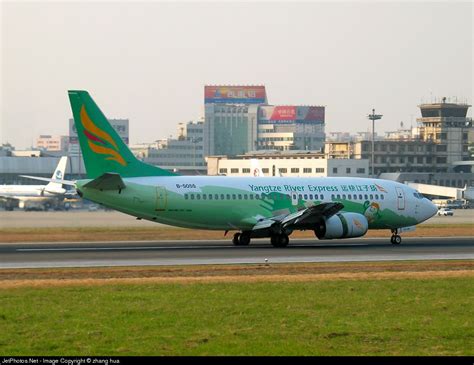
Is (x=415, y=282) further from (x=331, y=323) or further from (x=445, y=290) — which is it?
(x=331, y=323)

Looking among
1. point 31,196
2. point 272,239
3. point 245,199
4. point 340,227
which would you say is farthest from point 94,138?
point 31,196

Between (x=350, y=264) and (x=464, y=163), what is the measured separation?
457 ft

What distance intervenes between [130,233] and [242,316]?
41417mm

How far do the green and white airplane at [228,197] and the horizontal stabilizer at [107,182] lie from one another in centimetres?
5

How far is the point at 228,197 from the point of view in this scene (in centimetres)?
5088

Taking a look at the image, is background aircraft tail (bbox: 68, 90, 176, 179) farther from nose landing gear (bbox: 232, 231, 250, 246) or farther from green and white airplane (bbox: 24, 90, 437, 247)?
nose landing gear (bbox: 232, 231, 250, 246)

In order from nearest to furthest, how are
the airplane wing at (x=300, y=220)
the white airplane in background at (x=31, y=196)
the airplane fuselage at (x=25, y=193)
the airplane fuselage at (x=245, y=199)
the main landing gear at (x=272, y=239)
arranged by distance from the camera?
the airplane fuselage at (x=245, y=199)
the airplane wing at (x=300, y=220)
the main landing gear at (x=272, y=239)
the white airplane in background at (x=31, y=196)
the airplane fuselage at (x=25, y=193)

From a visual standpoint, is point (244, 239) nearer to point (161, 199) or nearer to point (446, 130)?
point (161, 199)

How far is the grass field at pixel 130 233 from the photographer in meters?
59.2

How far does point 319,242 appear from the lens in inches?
2194

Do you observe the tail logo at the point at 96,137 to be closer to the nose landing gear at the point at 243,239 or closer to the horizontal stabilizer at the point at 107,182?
the horizontal stabilizer at the point at 107,182

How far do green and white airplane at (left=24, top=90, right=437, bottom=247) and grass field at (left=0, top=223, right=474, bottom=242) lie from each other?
713cm

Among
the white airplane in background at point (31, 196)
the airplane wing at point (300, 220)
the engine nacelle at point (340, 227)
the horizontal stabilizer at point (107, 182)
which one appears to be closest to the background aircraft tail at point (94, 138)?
the horizontal stabilizer at point (107, 182)
